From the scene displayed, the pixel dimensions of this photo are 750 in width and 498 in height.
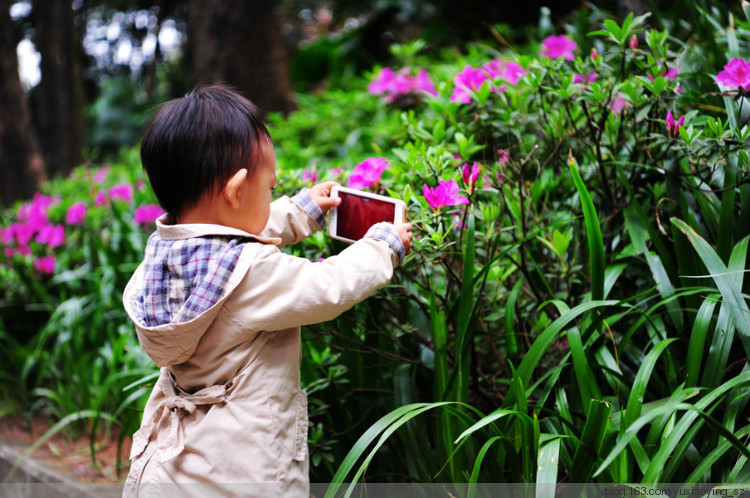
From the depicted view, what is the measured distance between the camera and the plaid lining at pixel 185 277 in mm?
1364

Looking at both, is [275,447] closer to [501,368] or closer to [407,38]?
[501,368]

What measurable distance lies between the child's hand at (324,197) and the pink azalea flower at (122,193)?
8.57 ft

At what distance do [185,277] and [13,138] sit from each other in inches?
216

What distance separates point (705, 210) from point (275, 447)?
4.38ft

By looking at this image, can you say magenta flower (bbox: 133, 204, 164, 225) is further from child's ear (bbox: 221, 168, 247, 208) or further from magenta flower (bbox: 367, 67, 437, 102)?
child's ear (bbox: 221, 168, 247, 208)

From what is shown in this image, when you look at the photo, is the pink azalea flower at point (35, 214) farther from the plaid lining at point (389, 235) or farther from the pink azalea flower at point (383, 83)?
the plaid lining at point (389, 235)

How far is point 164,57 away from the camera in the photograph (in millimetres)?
14656

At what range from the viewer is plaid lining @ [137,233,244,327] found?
4.48ft

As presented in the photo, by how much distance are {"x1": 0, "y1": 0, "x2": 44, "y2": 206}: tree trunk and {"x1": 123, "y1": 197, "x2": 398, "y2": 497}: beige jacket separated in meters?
5.26

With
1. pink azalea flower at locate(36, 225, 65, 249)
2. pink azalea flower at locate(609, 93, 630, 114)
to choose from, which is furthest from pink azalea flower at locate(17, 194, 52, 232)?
pink azalea flower at locate(609, 93, 630, 114)

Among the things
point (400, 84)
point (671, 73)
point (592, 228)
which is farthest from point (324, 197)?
point (400, 84)

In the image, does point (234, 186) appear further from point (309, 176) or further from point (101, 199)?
point (101, 199)

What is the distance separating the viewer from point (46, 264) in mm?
3771

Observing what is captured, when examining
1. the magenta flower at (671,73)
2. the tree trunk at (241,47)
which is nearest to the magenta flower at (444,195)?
the magenta flower at (671,73)
